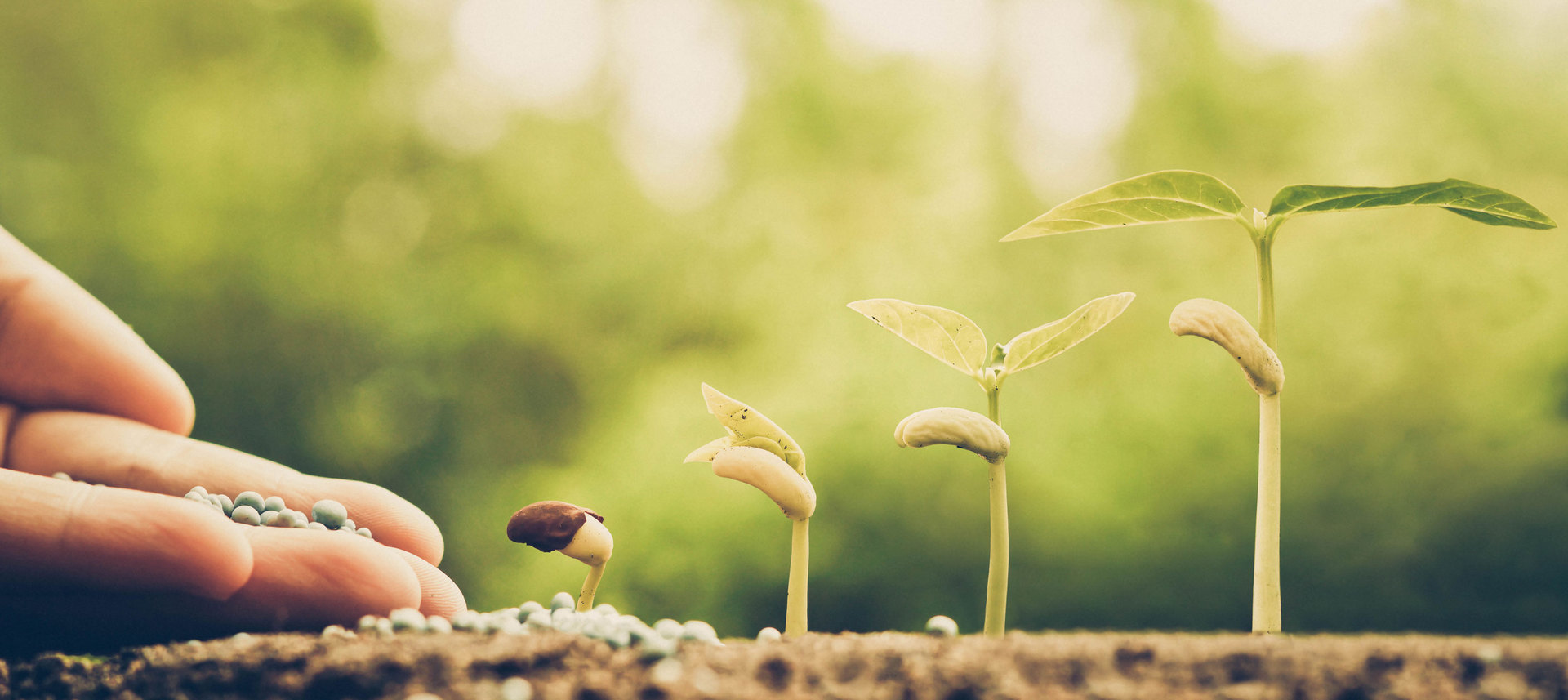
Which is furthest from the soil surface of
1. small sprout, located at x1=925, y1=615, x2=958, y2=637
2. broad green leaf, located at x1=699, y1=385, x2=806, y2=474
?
broad green leaf, located at x1=699, y1=385, x2=806, y2=474

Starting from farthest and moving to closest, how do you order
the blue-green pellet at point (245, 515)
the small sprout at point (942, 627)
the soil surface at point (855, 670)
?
1. the blue-green pellet at point (245, 515)
2. the small sprout at point (942, 627)
3. the soil surface at point (855, 670)

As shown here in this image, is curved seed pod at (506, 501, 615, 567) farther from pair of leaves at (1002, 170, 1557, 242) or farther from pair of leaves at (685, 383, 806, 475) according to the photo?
pair of leaves at (1002, 170, 1557, 242)

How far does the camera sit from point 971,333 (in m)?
0.44

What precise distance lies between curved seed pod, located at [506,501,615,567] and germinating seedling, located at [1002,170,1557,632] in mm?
302

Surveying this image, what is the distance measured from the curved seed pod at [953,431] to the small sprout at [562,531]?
210mm

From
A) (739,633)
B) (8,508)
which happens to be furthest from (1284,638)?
(739,633)

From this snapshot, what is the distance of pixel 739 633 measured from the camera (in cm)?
117

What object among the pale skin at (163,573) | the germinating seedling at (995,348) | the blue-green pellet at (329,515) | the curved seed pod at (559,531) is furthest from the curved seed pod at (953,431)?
the blue-green pellet at (329,515)

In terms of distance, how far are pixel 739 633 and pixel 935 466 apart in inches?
15.2

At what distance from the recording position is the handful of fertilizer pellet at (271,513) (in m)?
0.53

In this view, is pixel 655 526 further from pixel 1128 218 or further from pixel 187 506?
pixel 1128 218

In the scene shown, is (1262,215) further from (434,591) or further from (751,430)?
(434,591)

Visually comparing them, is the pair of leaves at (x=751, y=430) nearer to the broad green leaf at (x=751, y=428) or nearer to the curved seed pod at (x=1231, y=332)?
the broad green leaf at (x=751, y=428)

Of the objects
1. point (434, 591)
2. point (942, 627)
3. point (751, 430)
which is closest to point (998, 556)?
point (942, 627)
